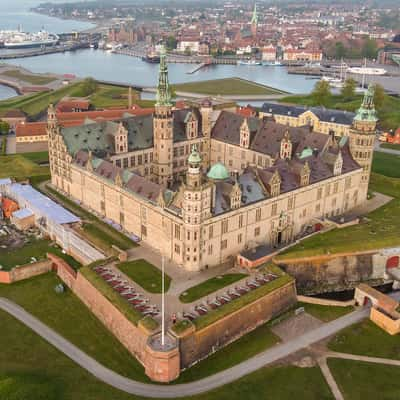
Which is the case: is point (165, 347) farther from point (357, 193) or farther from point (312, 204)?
point (357, 193)

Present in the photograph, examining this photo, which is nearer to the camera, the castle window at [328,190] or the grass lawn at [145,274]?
the grass lawn at [145,274]

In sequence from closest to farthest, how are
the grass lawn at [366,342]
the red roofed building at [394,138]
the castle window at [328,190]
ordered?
1. the grass lawn at [366,342]
2. the castle window at [328,190]
3. the red roofed building at [394,138]

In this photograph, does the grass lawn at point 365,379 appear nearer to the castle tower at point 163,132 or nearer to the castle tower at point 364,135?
the castle tower at point 364,135

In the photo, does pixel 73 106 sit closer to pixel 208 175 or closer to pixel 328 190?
pixel 208 175

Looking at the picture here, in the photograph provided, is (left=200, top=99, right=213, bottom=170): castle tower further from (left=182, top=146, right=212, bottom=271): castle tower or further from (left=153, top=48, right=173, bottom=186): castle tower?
(left=182, top=146, right=212, bottom=271): castle tower

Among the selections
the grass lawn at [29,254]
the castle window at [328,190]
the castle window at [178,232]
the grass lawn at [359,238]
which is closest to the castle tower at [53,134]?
the grass lawn at [29,254]

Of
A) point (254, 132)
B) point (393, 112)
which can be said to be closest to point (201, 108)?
point (254, 132)
